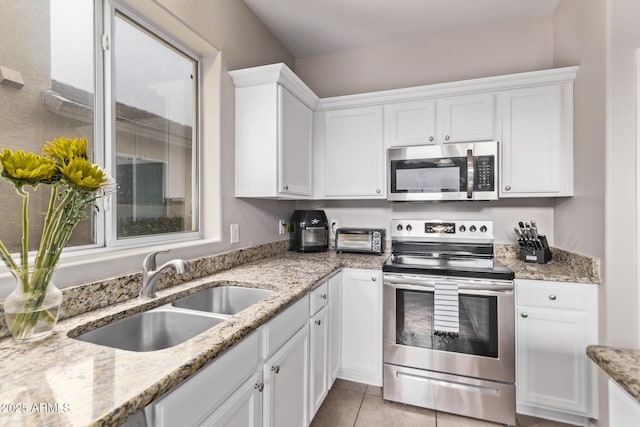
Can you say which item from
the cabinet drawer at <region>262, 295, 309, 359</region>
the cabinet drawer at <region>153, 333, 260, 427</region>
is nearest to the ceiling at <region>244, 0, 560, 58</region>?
the cabinet drawer at <region>262, 295, 309, 359</region>

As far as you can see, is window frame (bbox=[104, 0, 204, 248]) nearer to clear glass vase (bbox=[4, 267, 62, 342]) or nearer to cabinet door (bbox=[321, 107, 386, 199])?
clear glass vase (bbox=[4, 267, 62, 342])

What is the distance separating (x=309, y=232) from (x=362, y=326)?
894 mm

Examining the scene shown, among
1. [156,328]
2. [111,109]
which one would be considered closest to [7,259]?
[156,328]

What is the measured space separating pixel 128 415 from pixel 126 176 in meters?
1.19

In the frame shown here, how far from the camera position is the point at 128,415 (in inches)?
24.3

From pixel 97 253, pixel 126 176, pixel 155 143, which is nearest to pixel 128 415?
pixel 97 253

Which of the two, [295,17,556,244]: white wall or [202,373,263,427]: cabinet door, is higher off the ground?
[295,17,556,244]: white wall

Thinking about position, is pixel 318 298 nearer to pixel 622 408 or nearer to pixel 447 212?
pixel 622 408

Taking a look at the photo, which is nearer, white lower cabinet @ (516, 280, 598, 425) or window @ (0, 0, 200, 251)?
window @ (0, 0, 200, 251)

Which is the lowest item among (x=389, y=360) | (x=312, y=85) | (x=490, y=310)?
(x=389, y=360)

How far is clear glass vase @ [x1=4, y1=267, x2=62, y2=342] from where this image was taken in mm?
863

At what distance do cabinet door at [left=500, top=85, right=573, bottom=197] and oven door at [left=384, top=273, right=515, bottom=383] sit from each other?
2.58 feet

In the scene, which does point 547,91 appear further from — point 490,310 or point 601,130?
point 490,310

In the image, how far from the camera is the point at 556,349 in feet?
5.88
